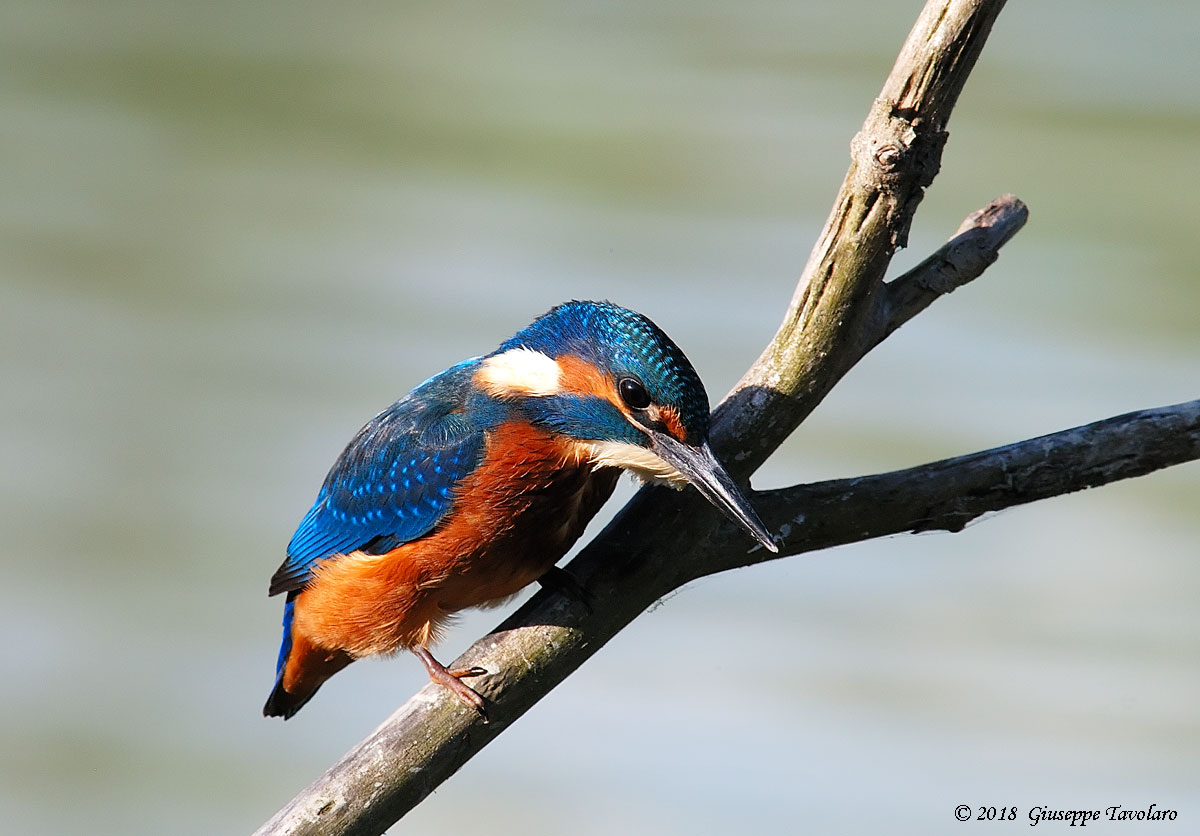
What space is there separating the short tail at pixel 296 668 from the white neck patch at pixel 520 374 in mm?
620

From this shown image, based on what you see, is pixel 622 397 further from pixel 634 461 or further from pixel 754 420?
pixel 754 420

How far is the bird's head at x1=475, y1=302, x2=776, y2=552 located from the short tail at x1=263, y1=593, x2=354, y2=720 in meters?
0.67

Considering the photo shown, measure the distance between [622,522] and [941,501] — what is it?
49 centimetres

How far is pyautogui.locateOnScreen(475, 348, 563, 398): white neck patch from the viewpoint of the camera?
2111 mm

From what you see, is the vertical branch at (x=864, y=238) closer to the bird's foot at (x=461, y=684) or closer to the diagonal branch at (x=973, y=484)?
the diagonal branch at (x=973, y=484)

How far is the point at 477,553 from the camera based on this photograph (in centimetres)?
212

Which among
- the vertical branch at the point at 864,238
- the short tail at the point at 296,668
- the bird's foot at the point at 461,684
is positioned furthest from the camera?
the short tail at the point at 296,668

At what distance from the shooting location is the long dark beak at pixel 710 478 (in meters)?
1.87

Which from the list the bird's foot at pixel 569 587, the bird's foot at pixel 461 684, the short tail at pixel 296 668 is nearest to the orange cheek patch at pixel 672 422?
the bird's foot at pixel 569 587

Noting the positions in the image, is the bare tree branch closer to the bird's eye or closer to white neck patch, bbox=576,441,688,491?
white neck patch, bbox=576,441,688,491

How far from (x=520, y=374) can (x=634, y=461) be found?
30cm

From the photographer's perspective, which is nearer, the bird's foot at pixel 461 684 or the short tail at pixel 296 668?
the bird's foot at pixel 461 684

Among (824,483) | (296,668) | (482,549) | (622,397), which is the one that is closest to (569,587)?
(482,549)

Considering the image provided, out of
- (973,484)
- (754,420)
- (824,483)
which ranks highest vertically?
(754,420)
